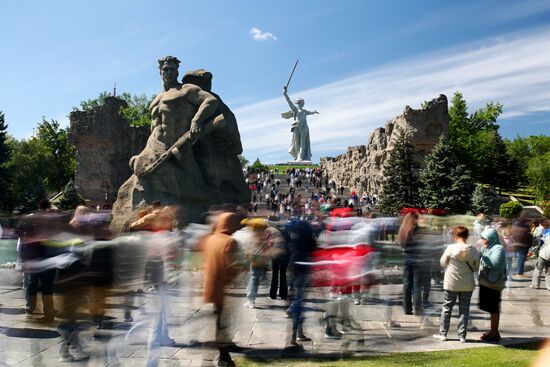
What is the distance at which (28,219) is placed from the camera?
6.21m

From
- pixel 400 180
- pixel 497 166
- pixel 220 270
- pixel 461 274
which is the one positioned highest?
pixel 497 166

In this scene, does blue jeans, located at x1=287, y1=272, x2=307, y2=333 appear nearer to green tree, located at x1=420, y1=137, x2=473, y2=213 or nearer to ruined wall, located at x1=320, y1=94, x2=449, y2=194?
green tree, located at x1=420, y1=137, x2=473, y2=213

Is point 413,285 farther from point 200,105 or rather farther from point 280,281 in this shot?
point 200,105

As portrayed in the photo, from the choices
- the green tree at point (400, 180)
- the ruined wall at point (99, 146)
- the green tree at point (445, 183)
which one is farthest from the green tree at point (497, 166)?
the ruined wall at point (99, 146)

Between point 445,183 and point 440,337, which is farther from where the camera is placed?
point 445,183

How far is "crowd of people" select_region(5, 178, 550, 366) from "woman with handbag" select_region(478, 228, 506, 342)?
0.05ft

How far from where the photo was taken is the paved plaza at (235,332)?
5984 millimetres

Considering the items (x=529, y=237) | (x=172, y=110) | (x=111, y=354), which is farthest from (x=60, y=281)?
(x=172, y=110)

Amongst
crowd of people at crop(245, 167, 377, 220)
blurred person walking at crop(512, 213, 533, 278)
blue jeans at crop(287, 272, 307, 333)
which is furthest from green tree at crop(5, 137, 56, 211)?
blue jeans at crop(287, 272, 307, 333)

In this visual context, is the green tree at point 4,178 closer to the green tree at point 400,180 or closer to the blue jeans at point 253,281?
the green tree at point 400,180

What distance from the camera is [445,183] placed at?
34281mm

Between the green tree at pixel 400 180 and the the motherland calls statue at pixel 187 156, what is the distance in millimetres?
16202

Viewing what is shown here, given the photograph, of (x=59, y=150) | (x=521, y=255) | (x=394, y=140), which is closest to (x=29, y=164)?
(x=59, y=150)

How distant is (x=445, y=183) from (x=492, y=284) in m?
28.5
